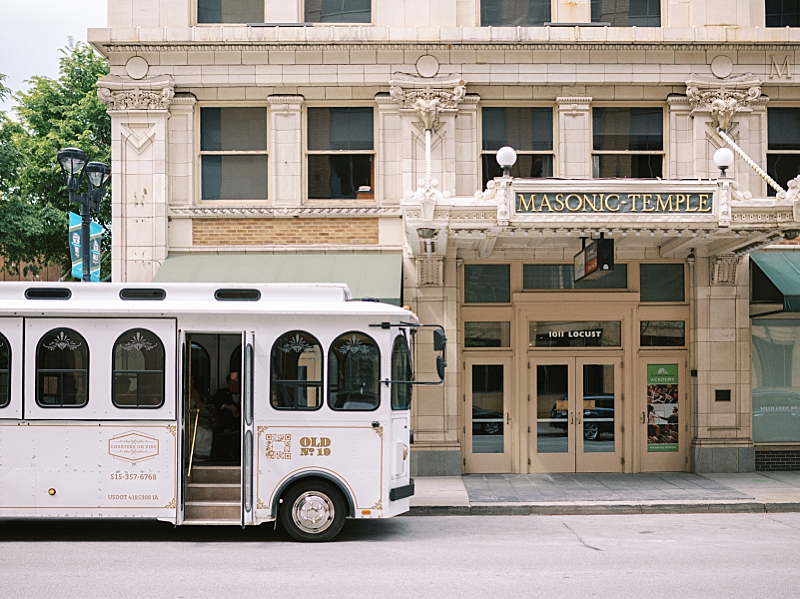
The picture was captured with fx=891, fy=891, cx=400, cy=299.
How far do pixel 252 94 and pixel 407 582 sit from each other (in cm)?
1058

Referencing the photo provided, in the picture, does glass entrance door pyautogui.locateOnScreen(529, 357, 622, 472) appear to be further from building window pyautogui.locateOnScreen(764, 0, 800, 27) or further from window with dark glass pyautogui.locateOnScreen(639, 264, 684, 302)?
building window pyautogui.locateOnScreen(764, 0, 800, 27)

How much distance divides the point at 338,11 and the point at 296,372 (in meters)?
8.62

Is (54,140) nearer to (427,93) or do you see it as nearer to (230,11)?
(230,11)

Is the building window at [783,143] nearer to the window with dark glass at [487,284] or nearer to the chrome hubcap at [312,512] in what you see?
the window with dark glass at [487,284]

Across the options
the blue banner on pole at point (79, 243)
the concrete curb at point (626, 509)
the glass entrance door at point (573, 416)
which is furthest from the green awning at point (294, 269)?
the concrete curb at point (626, 509)

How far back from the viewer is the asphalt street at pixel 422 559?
7.96 m

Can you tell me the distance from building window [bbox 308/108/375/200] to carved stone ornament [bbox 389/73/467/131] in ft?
2.41

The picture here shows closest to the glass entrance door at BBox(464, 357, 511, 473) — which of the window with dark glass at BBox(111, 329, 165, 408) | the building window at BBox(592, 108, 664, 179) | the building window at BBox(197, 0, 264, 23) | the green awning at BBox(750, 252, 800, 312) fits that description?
the building window at BBox(592, 108, 664, 179)

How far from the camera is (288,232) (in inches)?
636

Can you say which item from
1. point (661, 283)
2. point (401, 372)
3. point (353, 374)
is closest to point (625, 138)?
point (661, 283)

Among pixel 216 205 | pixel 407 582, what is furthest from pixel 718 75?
pixel 407 582

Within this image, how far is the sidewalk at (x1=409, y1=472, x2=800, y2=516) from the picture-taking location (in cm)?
1293

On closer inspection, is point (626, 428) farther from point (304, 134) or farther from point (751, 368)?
point (304, 134)

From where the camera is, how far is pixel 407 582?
8242 mm
